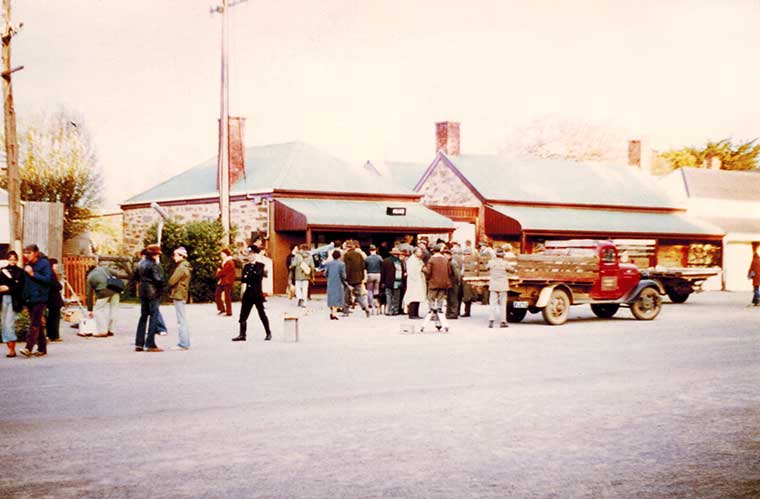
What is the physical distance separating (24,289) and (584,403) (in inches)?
362

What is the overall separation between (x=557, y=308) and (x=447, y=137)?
28.9 meters

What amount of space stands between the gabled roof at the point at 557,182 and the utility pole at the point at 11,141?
2723 centimetres

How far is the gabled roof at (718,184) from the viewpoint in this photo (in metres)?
53.4

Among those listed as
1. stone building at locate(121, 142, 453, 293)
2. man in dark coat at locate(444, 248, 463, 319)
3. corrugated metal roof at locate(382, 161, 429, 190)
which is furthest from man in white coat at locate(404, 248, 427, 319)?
corrugated metal roof at locate(382, 161, 429, 190)

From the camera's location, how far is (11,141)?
21.7 m

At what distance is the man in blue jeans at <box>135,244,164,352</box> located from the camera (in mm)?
16828

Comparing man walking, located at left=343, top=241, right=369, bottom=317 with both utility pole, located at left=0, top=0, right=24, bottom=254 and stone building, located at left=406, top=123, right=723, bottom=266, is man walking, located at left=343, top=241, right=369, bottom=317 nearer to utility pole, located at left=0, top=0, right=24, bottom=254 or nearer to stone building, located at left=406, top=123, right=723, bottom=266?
utility pole, located at left=0, top=0, right=24, bottom=254

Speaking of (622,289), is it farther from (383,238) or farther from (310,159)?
(310,159)

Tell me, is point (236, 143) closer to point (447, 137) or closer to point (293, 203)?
point (293, 203)

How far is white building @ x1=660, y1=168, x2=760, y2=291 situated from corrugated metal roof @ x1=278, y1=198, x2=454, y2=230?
17.4 meters

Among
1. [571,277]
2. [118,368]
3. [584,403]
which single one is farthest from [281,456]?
[571,277]

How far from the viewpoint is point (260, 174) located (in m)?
41.2

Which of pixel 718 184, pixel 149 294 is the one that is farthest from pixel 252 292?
pixel 718 184

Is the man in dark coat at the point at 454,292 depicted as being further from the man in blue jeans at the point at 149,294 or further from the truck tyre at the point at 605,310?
the man in blue jeans at the point at 149,294
